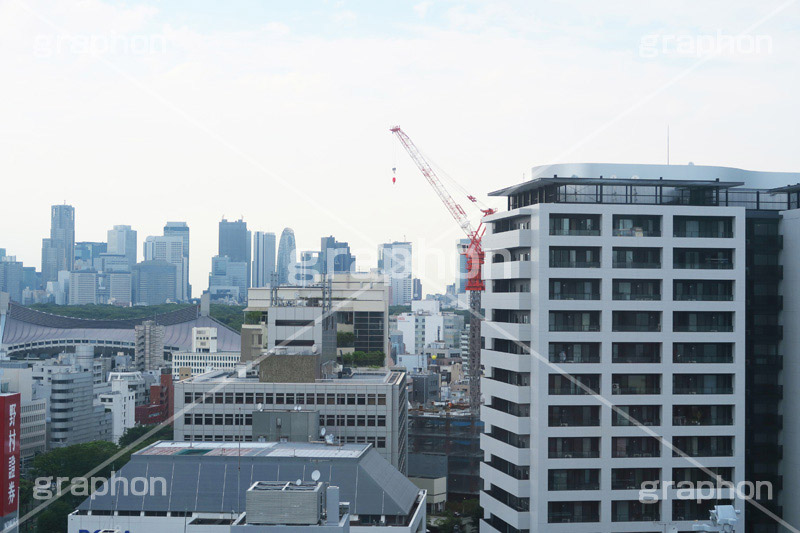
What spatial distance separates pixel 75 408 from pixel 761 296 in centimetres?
8870

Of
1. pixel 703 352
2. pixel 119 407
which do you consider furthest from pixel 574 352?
pixel 119 407

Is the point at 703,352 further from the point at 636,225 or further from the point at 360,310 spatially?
the point at 360,310

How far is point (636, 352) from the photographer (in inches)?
1750

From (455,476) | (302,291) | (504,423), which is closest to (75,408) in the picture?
(302,291)

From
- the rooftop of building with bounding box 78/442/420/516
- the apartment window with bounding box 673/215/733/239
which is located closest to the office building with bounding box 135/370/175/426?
the rooftop of building with bounding box 78/442/420/516

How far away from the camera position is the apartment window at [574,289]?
1756 inches

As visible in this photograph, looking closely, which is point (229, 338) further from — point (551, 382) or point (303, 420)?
point (551, 382)

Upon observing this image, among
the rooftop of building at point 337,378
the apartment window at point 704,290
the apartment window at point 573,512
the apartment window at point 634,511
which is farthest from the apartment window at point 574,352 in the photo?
the rooftop of building at point 337,378

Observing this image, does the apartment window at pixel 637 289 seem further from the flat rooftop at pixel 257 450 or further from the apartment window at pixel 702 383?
the flat rooftop at pixel 257 450

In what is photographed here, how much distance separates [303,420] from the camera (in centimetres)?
5938

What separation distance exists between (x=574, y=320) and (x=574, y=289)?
171cm

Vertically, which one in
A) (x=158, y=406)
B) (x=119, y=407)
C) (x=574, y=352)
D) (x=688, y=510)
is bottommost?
(x=158, y=406)

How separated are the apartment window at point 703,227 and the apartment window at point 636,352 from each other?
21.1 feet

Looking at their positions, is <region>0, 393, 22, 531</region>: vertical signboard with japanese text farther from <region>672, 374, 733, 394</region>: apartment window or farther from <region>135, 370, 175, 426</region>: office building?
<region>135, 370, 175, 426</region>: office building
